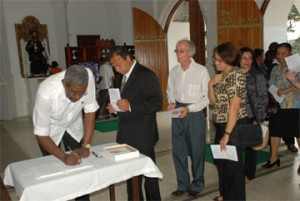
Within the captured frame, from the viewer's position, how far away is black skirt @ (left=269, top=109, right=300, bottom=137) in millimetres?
3391

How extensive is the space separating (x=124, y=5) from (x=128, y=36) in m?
0.93

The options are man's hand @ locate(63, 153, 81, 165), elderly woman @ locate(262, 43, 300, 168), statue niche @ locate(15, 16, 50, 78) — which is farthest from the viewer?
statue niche @ locate(15, 16, 50, 78)

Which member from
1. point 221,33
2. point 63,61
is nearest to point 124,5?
point 63,61

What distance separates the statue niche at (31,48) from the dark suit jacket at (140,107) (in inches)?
286

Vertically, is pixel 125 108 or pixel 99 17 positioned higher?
pixel 99 17

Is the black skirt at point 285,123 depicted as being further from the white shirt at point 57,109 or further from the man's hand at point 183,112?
the white shirt at point 57,109

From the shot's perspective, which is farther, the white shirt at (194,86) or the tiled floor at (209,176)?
the tiled floor at (209,176)

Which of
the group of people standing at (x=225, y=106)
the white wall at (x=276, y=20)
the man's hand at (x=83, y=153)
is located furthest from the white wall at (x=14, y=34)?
the man's hand at (x=83, y=153)

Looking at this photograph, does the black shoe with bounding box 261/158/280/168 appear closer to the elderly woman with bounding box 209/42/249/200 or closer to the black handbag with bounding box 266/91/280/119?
the black handbag with bounding box 266/91/280/119

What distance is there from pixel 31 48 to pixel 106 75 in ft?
8.20

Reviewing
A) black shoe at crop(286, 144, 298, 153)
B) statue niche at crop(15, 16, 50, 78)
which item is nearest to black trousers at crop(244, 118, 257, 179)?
black shoe at crop(286, 144, 298, 153)

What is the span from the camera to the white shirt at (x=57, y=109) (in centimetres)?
206

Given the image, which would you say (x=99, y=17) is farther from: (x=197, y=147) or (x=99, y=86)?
(x=197, y=147)

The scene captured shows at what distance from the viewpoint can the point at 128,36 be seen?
31.6ft
